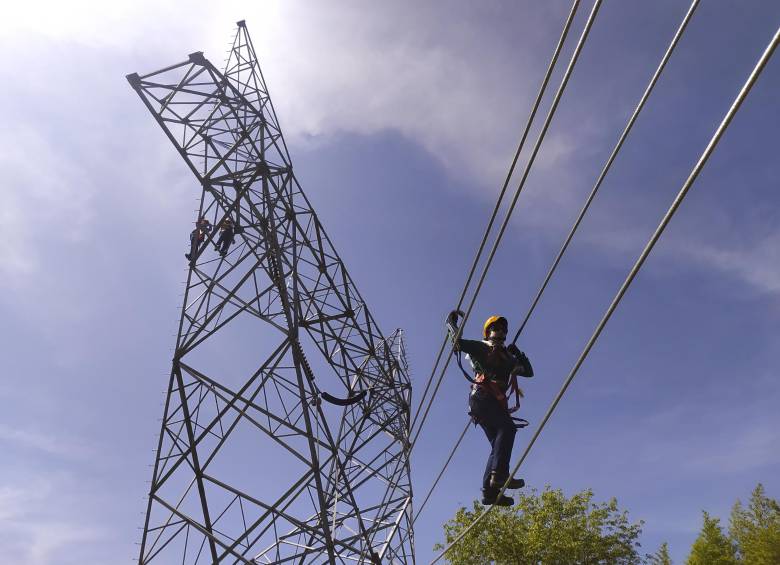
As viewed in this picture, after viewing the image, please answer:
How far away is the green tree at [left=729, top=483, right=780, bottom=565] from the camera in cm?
2075

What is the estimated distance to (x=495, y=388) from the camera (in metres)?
5.05

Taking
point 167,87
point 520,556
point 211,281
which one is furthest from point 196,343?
point 520,556

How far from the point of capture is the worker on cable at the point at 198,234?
9391mm

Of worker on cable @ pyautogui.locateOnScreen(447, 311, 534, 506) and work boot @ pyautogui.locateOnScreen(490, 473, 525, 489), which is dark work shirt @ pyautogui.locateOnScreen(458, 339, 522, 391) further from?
work boot @ pyautogui.locateOnScreen(490, 473, 525, 489)

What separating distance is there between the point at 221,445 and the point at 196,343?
1622 millimetres

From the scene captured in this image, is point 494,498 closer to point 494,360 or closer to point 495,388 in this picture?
point 495,388

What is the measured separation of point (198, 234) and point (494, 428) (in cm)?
663

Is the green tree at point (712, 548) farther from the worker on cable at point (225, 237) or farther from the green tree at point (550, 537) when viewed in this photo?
the worker on cable at point (225, 237)

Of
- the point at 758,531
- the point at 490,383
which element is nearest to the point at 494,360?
the point at 490,383

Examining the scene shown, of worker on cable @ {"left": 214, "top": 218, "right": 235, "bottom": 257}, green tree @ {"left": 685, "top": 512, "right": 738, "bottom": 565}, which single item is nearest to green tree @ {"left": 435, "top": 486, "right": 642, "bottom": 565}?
green tree @ {"left": 685, "top": 512, "right": 738, "bottom": 565}

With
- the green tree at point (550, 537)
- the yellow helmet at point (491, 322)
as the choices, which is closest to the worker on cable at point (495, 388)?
the yellow helmet at point (491, 322)

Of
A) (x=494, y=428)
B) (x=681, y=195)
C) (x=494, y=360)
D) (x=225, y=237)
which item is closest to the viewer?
(x=681, y=195)

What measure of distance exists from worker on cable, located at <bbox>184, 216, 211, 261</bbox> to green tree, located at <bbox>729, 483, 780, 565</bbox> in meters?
23.1

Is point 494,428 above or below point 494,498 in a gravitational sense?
above
